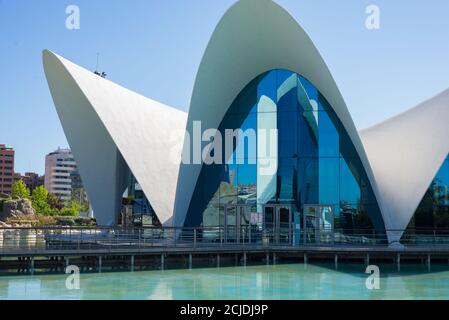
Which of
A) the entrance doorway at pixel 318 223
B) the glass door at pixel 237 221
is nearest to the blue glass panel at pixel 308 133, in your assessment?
the entrance doorway at pixel 318 223

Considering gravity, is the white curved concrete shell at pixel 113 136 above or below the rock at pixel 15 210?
above

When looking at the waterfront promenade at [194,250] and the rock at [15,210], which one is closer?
the waterfront promenade at [194,250]

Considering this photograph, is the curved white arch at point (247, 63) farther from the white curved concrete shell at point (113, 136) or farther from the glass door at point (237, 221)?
the glass door at point (237, 221)

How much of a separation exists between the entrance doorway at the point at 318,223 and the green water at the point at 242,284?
350 centimetres

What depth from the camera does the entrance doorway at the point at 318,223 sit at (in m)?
22.6

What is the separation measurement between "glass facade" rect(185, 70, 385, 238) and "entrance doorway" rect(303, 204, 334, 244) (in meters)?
Result: 0.20

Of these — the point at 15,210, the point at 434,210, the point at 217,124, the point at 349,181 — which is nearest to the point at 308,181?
the point at 349,181

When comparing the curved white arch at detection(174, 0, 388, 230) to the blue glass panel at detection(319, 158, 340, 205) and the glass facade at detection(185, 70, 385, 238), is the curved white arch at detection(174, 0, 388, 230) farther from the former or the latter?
the blue glass panel at detection(319, 158, 340, 205)

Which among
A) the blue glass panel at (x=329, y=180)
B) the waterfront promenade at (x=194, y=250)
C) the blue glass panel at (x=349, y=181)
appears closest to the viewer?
the waterfront promenade at (x=194, y=250)

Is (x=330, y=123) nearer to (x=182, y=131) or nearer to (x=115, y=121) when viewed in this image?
(x=182, y=131)

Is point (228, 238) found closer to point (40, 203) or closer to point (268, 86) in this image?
point (268, 86)

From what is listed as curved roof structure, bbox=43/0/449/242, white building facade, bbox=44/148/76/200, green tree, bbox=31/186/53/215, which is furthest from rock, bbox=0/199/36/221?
white building facade, bbox=44/148/76/200

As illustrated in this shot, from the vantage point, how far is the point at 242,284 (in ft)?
49.6
